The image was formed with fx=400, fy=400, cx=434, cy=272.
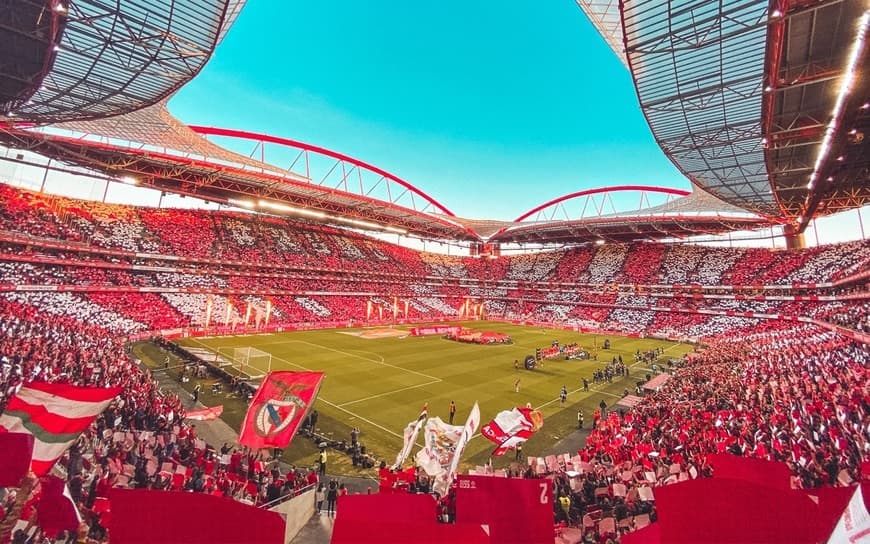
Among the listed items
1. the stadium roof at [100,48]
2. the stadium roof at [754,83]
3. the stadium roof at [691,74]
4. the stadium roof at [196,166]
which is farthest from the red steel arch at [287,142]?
the stadium roof at [754,83]

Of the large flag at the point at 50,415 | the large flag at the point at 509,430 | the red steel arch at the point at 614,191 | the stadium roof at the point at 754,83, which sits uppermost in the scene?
the red steel arch at the point at 614,191

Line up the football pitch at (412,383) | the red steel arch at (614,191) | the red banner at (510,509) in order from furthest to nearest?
the red steel arch at (614,191) → the football pitch at (412,383) → the red banner at (510,509)

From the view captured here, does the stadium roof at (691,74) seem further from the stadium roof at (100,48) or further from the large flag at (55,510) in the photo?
the large flag at (55,510)

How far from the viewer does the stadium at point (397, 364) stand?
5.43 meters

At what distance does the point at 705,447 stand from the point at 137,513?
15.3 metres

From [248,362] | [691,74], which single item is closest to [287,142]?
[248,362]

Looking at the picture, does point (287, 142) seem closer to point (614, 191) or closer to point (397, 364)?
point (397, 364)

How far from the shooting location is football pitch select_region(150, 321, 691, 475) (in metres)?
18.4

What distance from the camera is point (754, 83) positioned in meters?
16.8

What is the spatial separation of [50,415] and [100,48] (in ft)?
46.8

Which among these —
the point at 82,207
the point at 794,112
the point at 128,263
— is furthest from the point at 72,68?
the point at 82,207

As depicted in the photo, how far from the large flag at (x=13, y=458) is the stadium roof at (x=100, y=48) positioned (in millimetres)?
13716

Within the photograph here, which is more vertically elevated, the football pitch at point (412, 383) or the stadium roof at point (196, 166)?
the stadium roof at point (196, 166)

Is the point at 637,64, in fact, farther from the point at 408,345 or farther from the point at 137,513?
the point at 408,345
